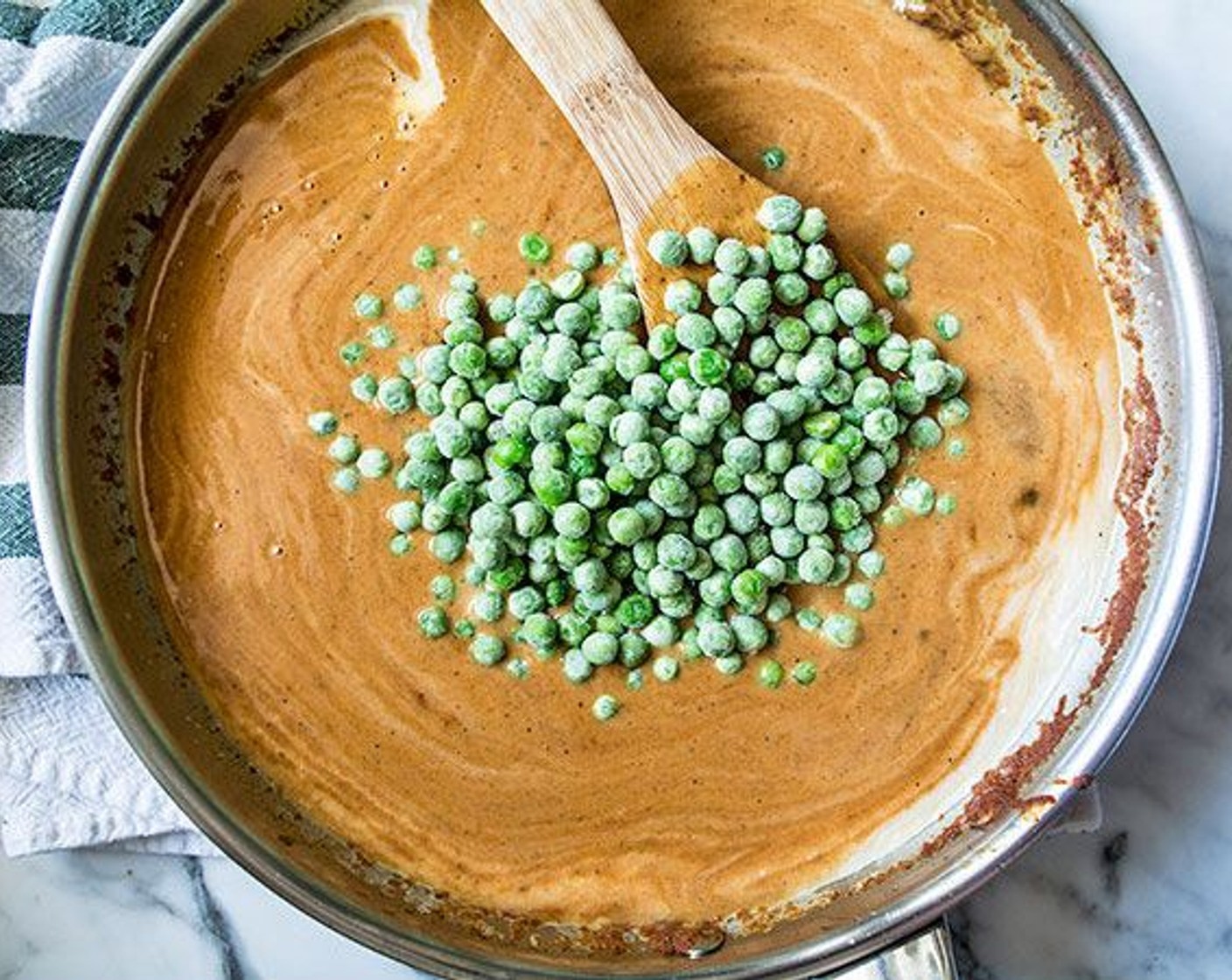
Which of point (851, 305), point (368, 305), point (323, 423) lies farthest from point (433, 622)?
point (851, 305)

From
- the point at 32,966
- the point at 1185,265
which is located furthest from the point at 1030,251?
the point at 32,966

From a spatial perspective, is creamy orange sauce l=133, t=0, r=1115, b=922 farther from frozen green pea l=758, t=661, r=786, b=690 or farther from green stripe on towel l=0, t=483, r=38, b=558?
green stripe on towel l=0, t=483, r=38, b=558

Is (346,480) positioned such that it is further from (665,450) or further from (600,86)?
(600,86)

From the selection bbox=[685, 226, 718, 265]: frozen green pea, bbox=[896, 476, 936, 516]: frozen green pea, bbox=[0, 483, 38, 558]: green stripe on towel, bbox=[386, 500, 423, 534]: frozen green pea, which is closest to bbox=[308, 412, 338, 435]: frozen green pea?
bbox=[386, 500, 423, 534]: frozen green pea

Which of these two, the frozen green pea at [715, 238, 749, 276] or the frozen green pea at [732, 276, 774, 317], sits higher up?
the frozen green pea at [715, 238, 749, 276]

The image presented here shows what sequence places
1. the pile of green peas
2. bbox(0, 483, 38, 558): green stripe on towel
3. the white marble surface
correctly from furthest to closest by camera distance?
the white marble surface < bbox(0, 483, 38, 558): green stripe on towel < the pile of green peas

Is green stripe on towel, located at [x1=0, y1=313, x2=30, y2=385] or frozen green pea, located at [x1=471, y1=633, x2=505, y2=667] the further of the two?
green stripe on towel, located at [x1=0, y1=313, x2=30, y2=385]

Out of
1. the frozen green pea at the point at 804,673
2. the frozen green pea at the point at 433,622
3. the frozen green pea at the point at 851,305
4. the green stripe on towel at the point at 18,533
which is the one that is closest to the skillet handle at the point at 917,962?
the frozen green pea at the point at 804,673
